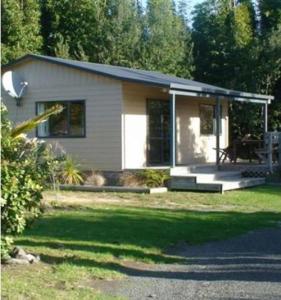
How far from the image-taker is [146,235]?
10664mm

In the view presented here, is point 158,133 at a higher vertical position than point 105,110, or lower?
lower

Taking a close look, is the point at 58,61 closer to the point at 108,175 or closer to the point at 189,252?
the point at 108,175

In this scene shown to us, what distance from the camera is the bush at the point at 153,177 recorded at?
18.7 m

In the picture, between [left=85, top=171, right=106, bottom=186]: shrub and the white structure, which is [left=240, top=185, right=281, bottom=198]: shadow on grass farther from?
[left=85, top=171, right=106, bottom=186]: shrub

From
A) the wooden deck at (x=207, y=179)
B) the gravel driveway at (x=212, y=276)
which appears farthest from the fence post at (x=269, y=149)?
the gravel driveway at (x=212, y=276)

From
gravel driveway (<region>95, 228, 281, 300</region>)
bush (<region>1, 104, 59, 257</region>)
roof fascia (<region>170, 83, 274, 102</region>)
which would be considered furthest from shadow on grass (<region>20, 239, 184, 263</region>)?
roof fascia (<region>170, 83, 274, 102</region>)

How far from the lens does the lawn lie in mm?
7383

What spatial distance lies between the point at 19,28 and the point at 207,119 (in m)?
13.1

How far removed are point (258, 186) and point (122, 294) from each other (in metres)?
13.7

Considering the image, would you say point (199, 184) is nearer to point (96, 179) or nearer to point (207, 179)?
point (207, 179)

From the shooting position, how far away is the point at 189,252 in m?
9.61

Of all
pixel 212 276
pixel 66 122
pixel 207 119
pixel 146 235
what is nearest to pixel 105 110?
pixel 66 122

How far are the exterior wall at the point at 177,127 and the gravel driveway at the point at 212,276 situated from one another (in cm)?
1008

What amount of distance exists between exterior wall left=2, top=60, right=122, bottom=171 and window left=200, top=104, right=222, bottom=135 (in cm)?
535
